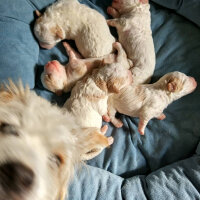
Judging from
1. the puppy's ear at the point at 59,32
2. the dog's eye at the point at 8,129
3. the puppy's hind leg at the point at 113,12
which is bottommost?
the puppy's ear at the point at 59,32

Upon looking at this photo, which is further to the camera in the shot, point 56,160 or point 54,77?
point 54,77

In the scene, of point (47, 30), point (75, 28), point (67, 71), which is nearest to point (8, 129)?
point (67, 71)

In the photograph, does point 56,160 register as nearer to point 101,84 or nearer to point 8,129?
point 8,129

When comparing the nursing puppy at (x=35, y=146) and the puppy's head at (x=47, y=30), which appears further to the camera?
the puppy's head at (x=47, y=30)

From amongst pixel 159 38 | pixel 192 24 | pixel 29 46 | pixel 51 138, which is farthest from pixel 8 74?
pixel 192 24

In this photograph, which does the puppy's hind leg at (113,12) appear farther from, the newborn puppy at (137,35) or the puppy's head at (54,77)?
the puppy's head at (54,77)

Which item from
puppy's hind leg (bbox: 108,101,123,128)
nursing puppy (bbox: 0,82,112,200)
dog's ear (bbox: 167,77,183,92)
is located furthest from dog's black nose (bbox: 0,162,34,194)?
dog's ear (bbox: 167,77,183,92)

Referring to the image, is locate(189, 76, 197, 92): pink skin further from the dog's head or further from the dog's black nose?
the dog's black nose

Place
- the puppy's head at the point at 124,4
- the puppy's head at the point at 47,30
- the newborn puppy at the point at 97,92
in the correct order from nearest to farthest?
the newborn puppy at the point at 97,92 < the puppy's head at the point at 47,30 < the puppy's head at the point at 124,4

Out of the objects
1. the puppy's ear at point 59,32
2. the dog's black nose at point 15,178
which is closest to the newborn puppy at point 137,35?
the puppy's ear at point 59,32

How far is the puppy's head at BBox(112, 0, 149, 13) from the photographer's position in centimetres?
243

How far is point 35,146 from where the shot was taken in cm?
113

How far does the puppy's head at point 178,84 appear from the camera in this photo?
6.95ft

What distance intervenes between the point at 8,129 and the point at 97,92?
1019 mm
